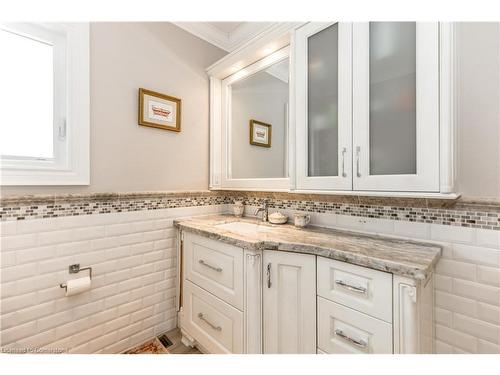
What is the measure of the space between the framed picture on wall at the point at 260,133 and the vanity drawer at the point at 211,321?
41.8 inches

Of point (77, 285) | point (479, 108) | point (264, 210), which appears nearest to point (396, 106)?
point (479, 108)

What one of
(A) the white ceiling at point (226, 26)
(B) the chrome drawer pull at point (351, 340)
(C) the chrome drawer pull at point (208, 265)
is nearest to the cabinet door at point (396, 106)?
(B) the chrome drawer pull at point (351, 340)

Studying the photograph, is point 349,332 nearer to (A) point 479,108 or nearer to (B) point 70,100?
(A) point 479,108

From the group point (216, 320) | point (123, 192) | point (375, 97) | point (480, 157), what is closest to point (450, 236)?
point (480, 157)

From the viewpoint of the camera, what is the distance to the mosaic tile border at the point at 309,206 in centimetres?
103

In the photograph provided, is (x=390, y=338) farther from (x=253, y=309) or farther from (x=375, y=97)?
(x=375, y=97)

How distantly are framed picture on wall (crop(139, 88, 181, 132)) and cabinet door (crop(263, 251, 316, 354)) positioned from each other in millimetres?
1133

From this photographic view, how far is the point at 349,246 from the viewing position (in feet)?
3.48

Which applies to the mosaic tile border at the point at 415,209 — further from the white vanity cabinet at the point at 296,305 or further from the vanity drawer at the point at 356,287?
the vanity drawer at the point at 356,287

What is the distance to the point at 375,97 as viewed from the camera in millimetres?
1084

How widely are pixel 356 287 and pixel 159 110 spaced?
1563 millimetres

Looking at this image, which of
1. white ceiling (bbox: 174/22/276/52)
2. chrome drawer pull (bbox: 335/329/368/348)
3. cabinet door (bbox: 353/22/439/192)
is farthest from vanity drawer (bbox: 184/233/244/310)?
white ceiling (bbox: 174/22/276/52)

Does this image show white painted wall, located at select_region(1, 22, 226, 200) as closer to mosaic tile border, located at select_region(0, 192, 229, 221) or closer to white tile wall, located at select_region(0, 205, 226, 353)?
mosaic tile border, located at select_region(0, 192, 229, 221)

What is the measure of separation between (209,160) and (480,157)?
1.63 meters
